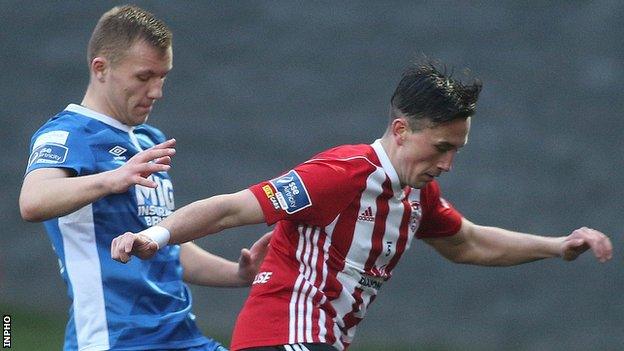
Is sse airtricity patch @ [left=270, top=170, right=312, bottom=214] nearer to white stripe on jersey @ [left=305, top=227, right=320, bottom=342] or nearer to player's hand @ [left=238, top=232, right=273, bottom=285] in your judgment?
white stripe on jersey @ [left=305, top=227, right=320, bottom=342]

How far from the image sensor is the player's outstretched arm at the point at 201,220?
3720 mm

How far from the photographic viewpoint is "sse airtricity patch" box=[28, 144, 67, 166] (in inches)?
157

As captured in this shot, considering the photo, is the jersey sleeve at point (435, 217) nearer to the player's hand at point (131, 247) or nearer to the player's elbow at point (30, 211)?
the player's hand at point (131, 247)

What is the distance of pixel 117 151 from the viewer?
428 centimetres

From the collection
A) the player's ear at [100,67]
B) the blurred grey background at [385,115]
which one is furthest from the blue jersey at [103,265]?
the blurred grey background at [385,115]

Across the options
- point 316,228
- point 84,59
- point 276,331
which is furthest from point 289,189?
point 84,59

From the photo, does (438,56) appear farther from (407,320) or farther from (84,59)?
(84,59)

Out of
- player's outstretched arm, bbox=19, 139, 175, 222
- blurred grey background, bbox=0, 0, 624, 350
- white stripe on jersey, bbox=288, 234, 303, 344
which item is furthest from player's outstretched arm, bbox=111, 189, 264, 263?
blurred grey background, bbox=0, 0, 624, 350

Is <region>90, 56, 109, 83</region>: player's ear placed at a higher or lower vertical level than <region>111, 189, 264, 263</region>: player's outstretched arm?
higher

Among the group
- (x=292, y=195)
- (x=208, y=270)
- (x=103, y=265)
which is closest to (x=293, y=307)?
(x=292, y=195)

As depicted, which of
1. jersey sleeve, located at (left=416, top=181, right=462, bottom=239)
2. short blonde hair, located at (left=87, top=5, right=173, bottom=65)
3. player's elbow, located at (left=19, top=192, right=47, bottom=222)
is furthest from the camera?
jersey sleeve, located at (left=416, top=181, right=462, bottom=239)

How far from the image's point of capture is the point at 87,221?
4145mm

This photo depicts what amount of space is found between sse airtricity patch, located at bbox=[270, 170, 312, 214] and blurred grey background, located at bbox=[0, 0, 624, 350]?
14.3 ft

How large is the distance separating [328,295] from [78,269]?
84 cm
